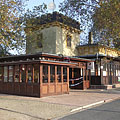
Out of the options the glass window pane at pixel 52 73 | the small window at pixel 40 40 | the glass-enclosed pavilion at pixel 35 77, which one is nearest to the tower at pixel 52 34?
the small window at pixel 40 40

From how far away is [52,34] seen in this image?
901 inches

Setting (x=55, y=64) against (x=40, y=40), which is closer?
(x=55, y=64)

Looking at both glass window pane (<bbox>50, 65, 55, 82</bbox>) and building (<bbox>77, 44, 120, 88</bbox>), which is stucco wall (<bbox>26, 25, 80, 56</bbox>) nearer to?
building (<bbox>77, 44, 120, 88</bbox>)

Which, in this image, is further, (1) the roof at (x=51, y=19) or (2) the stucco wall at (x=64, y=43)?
(2) the stucco wall at (x=64, y=43)

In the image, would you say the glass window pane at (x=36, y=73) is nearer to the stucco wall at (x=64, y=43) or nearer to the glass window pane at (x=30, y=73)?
the glass window pane at (x=30, y=73)

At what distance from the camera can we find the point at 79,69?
20.4 metres

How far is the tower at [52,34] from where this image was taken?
2258cm

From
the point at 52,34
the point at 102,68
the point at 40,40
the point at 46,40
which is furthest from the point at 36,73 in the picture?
the point at 40,40

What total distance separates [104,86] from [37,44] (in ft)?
32.2

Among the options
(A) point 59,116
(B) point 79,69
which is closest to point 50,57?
(B) point 79,69

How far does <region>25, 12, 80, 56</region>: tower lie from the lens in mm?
22578

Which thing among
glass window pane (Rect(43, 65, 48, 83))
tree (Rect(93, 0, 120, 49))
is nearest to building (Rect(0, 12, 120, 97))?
glass window pane (Rect(43, 65, 48, 83))

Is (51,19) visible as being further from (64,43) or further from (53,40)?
(64,43)

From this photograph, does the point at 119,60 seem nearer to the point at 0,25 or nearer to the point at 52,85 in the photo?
the point at 52,85
